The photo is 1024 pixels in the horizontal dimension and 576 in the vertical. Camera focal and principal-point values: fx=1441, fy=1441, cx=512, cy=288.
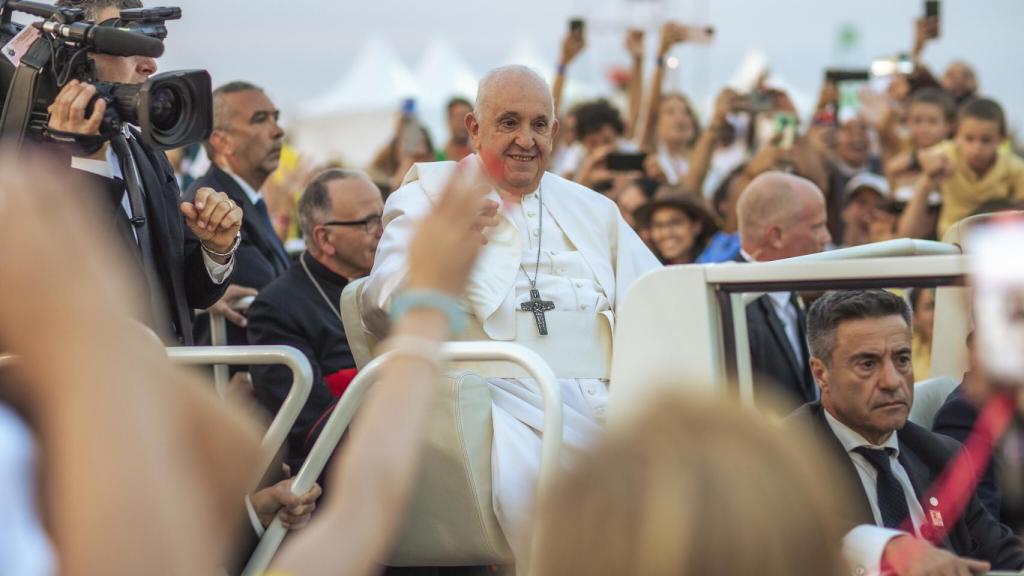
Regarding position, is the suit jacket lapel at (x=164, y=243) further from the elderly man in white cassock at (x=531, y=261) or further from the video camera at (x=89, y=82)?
the elderly man in white cassock at (x=531, y=261)

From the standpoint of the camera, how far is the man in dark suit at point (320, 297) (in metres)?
5.07

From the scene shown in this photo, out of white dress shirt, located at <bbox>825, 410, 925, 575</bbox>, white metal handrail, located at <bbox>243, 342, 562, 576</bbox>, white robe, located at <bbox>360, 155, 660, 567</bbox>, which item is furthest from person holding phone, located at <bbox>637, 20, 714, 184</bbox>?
white dress shirt, located at <bbox>825, 410, 925, 575</bbox>

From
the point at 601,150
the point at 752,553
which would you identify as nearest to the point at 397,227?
the point at 752,553

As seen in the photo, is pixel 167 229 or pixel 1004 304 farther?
pixel 167 229

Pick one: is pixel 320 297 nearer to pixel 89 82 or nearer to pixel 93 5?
pixel 93 5

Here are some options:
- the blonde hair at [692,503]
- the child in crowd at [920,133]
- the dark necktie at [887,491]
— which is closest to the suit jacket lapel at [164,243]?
the dark necktie at [887,491]

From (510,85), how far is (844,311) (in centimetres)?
162

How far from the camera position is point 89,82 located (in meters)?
3.96

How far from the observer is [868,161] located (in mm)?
10992

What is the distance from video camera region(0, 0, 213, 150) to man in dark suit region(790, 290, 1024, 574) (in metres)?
1.83

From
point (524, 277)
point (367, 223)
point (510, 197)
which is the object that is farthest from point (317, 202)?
point (524, 277)

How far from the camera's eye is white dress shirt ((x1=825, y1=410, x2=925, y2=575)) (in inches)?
107

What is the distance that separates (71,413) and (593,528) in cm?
54

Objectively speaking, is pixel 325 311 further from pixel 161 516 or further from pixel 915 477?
pixel 161 516
